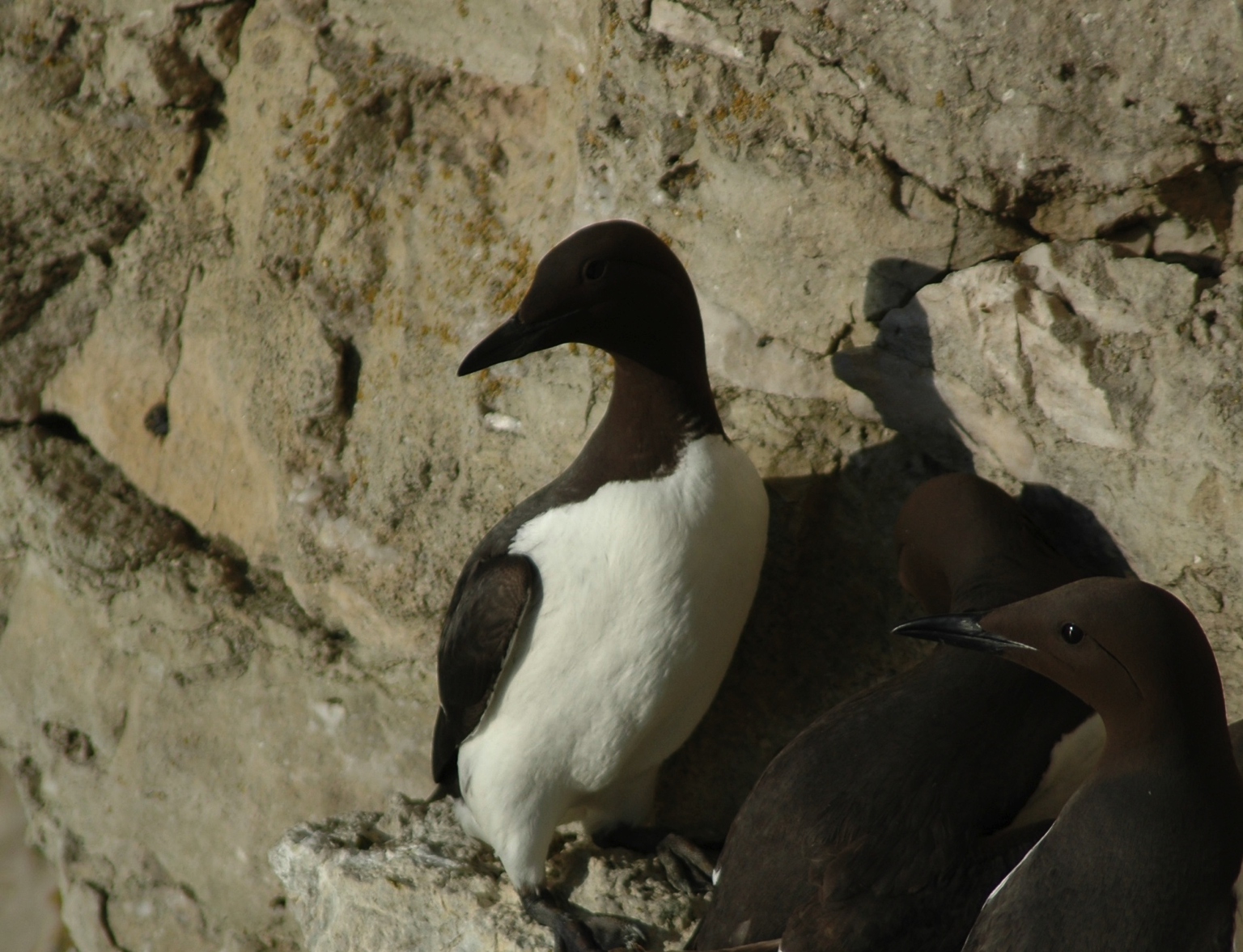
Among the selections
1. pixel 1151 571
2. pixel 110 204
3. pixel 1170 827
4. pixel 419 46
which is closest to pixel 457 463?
pixel 419 46

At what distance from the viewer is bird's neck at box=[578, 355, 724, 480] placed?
2.98 meters

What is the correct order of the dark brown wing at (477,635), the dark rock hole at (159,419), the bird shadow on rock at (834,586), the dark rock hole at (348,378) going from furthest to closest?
the dark rock hole at (159,419) < the dark rock hole at (348,378) < the bird shadow on rock at (834,586) < the dark brown wing at (477,635)

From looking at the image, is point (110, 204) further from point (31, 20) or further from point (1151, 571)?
point (1151, 571)

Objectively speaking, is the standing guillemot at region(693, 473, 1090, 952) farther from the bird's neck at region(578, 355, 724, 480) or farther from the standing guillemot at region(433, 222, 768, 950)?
the bird's neck at region(578, 355, 724, 480)

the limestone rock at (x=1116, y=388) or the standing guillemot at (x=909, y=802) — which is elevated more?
the limestone rock at (x=1116, y=388)

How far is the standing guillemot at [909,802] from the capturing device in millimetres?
2383

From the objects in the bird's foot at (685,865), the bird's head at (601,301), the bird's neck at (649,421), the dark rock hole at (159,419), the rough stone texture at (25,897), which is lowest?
the rough stone texture at (25,897)

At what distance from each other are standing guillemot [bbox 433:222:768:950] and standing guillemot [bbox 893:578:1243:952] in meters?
0.88

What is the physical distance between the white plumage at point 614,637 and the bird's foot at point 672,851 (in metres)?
0.27

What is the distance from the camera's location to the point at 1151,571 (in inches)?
111

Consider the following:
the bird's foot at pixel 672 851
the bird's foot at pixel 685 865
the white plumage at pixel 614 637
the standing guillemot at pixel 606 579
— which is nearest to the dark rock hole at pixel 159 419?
the standing guillemot at pixel 606 579

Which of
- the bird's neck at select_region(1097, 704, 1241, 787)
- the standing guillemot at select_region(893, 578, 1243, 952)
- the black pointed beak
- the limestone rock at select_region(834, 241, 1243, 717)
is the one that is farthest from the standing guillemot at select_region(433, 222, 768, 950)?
the bird's neck at select_region(1097, 704, 1241, 787)

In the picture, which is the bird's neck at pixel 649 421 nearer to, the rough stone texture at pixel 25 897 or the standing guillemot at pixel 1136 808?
the standing guillemot at pixel 1136 808

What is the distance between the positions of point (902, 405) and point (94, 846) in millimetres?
3166
